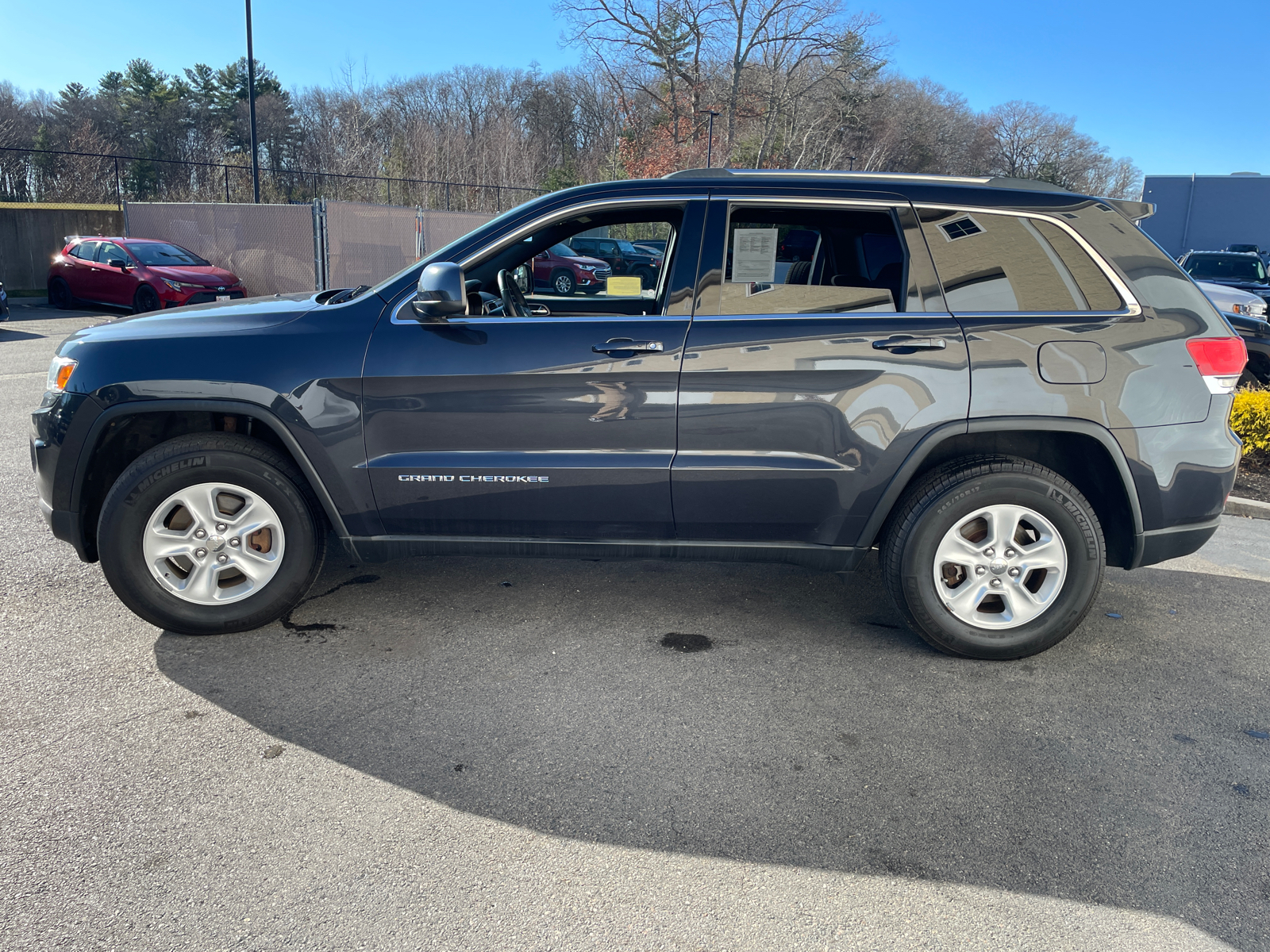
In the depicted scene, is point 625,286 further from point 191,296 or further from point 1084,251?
point 191,296

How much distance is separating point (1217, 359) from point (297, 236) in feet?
57.7

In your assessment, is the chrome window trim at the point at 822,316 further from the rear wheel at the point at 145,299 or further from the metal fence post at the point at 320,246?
the rear wheel at the point at 145,299

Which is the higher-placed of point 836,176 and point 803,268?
point 836,176

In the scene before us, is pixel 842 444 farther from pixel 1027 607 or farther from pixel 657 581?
pixel 657 581

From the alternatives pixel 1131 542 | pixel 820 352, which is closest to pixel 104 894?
pixel 820 352

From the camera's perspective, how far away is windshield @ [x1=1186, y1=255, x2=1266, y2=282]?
50.1 ft

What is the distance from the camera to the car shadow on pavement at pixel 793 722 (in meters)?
2.56

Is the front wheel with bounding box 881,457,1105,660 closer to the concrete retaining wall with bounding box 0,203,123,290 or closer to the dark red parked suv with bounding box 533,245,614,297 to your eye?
the dark red parked suv with bounding box 533,245,614,297

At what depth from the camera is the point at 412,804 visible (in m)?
2.67

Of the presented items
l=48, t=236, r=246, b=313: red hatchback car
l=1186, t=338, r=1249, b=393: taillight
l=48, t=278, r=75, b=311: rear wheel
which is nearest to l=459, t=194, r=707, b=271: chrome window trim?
Result: l=1186, t=338, r=1249, b=393: taillight

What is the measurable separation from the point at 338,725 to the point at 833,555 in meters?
1.99

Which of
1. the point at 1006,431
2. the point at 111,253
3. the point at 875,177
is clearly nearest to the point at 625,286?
the point at 875,177

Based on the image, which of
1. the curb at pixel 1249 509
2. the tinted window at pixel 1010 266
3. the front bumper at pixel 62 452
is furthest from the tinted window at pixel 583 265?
the curb at pixel 1249 509

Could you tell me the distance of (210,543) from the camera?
12.0ft
